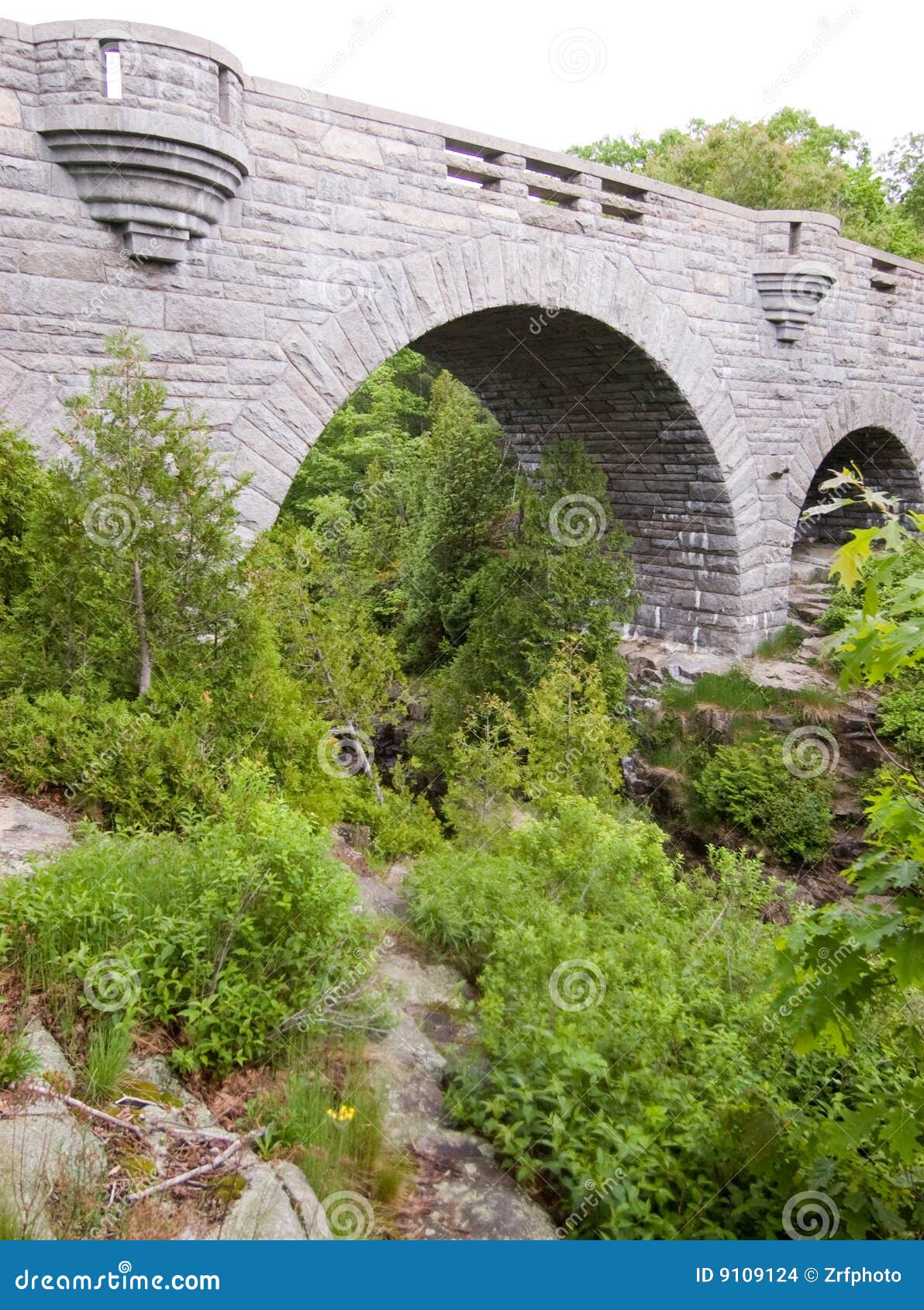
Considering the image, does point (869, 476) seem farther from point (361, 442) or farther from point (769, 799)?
point (361, 442)

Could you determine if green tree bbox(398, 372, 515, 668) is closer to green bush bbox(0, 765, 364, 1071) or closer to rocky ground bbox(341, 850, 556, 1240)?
rocky ground bbox(341, 850, 556, 1240)

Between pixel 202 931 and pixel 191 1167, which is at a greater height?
pixel 202 931

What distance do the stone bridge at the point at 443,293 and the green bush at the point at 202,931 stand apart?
3372mm

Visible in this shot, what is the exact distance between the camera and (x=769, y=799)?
32.2 ft

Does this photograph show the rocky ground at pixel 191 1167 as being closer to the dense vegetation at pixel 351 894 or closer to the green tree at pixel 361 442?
the dense vegetation at pixel 351 894

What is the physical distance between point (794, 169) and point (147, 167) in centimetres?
1882

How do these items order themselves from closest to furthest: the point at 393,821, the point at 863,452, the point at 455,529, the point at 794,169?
the point at 393,821, the point at 863,452, the point at 455,529, the point at 794,169

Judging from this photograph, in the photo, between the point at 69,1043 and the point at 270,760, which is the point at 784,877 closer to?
the point at 270,760

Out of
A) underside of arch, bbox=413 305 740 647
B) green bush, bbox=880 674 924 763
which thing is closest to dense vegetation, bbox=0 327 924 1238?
green bush, bbox=880 674 924 763

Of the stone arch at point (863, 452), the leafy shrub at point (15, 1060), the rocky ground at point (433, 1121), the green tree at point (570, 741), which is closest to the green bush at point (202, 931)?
the leafy shrub at point (15, 1060)

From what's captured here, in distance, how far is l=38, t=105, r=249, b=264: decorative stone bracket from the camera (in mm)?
5707

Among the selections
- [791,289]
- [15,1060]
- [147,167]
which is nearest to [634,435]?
[791,289]

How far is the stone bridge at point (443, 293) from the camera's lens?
581cm

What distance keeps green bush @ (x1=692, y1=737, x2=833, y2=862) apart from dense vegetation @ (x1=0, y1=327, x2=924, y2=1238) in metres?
1.15
